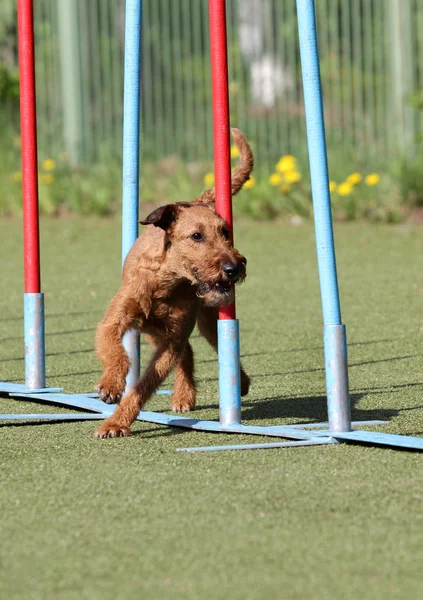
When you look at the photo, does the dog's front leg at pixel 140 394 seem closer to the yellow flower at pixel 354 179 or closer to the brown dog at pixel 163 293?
the brown dog at pixel 163 293

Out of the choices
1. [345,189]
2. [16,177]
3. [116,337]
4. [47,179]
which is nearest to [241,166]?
[116,337]

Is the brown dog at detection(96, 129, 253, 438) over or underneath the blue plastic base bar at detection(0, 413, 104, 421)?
over

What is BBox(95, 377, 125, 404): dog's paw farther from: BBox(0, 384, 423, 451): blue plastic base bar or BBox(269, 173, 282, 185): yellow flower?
BBox(269, 173, 282, 185): yellow flower

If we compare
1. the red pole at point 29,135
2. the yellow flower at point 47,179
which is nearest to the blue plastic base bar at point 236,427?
the red pole at point 29,135

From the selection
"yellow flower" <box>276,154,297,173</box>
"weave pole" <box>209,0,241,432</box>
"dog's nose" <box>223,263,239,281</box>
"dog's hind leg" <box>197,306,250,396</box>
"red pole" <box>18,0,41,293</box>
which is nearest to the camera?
"dog's nose" <box>223,263,239,281</box>

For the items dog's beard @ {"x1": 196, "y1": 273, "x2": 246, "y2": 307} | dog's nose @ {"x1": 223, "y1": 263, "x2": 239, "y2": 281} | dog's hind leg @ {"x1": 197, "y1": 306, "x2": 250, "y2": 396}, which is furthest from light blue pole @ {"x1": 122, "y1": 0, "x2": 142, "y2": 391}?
dog's nose @ {"x1": 223, "y1": 263, "x2": 239, "y2": 281}

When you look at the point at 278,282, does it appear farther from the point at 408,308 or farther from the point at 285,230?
the point at 285,230

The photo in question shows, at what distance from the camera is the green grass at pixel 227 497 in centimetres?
237

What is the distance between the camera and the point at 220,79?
4023 mm

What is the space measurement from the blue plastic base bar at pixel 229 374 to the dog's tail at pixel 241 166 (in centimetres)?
89

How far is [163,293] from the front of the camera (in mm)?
4172

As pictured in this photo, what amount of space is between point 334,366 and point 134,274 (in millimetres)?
917

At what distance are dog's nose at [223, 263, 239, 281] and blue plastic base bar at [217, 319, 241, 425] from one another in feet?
0.69

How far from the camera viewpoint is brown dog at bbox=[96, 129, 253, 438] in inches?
157
